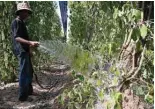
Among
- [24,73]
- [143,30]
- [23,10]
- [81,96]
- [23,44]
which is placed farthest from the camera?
[24,73]

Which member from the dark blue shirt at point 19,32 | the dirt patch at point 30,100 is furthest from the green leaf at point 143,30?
the dark blue shirt at point 19,32

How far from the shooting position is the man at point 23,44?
4.14 meters

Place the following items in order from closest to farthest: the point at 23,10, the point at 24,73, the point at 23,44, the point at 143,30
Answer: the point at 143,30 → the point at 23,10 → the point at 23,44 → the point at 24,73

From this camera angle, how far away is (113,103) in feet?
6.11

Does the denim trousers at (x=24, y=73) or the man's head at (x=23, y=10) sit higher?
the man's head at (x=23, y=10)

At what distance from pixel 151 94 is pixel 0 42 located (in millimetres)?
5082

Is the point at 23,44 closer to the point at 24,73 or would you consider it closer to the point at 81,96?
the point at 24,73

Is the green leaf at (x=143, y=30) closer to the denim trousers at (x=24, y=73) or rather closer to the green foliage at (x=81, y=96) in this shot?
the green foliage at (x=81, y=96)

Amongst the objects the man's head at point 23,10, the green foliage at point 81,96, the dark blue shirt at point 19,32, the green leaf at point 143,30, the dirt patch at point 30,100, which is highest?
the man's head at point 23,10

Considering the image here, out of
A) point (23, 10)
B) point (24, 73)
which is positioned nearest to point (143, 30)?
point (23, 10)

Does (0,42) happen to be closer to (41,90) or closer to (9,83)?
(9,83)

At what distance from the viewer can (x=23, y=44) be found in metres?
4.24

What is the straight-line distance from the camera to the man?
414cm

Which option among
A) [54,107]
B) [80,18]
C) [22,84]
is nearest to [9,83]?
[22,84]
